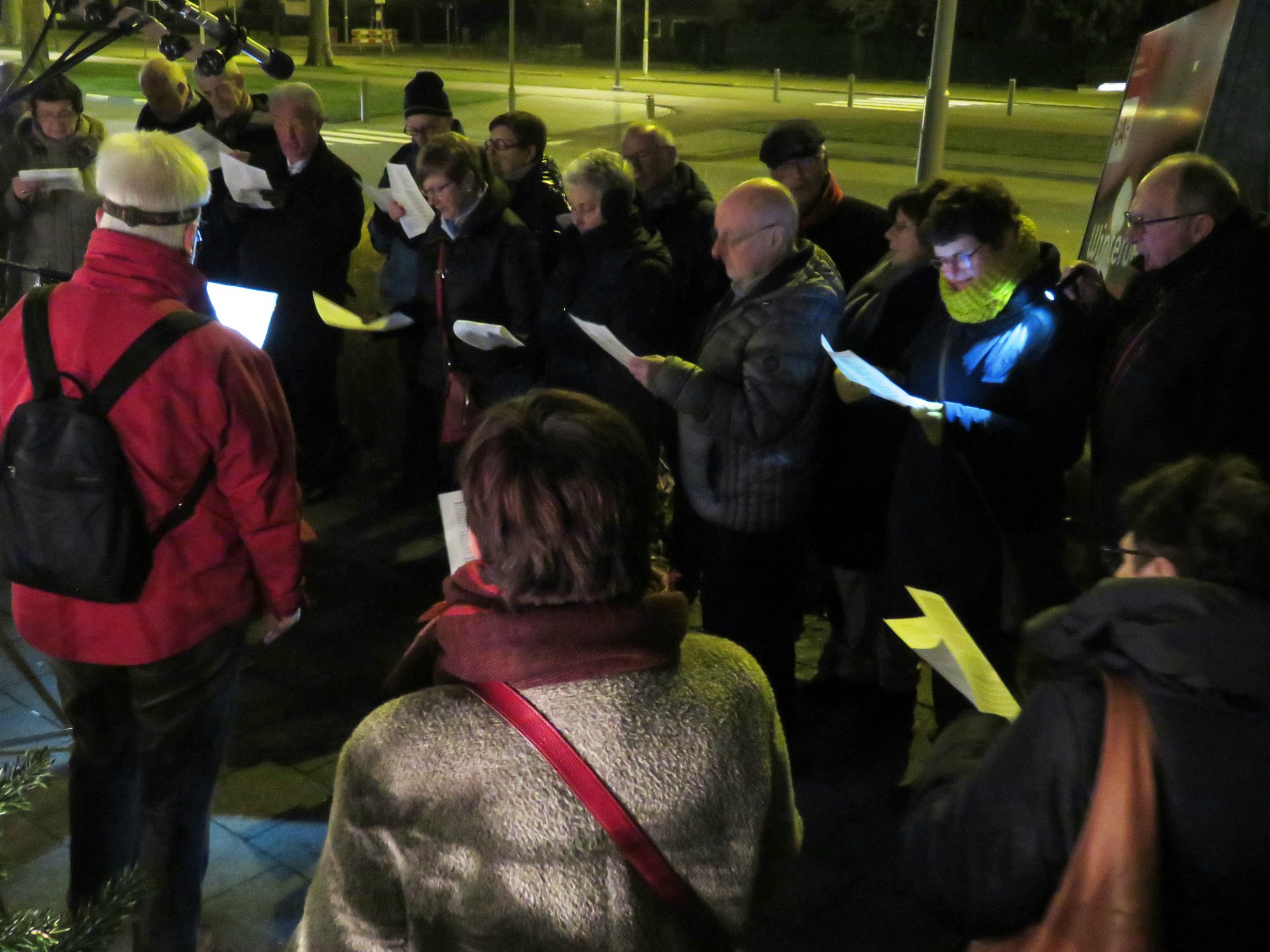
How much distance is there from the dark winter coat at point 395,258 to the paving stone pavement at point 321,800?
52.1 inches

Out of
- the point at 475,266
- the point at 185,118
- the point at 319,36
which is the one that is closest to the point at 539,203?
the point at 475,266

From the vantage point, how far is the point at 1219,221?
10.8 feet

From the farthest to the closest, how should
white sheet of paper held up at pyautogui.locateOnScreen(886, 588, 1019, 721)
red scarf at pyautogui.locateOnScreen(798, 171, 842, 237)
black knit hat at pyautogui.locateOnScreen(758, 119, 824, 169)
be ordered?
red scarf at pyautogui.locateOnScreen(798, 171, 842, 237) < black knit hat at pyautogui.locateOnScreen(758, 119, 824, 169) < white sheet of paper held up at pyautogui.locateOnScreen(886, 588, 1019, 721)

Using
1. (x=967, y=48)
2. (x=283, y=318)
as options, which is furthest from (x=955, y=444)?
(x=967, y=48)

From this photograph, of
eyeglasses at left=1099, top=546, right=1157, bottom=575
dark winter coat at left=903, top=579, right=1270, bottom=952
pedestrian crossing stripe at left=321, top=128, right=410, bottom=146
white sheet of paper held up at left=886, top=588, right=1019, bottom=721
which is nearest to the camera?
dark winter coat at left=903, top=579, right=1270, bottom=952

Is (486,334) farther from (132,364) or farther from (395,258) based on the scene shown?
(132,364)

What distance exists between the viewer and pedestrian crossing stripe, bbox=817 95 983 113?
2984cm

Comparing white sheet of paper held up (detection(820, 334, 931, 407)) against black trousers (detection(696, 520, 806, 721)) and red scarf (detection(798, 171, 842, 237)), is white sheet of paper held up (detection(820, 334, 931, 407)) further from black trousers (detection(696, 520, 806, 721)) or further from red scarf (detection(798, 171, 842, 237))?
red scarf (detection(798, 171, 842, 237))

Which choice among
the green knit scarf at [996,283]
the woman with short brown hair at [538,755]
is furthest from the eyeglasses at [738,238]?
the woman with short brown hair at [538,755]

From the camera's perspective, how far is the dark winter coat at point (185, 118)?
7059 millimetres

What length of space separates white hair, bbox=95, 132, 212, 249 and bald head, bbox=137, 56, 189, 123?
4.64m

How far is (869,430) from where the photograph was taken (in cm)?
409

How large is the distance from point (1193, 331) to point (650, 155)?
8.87 feet

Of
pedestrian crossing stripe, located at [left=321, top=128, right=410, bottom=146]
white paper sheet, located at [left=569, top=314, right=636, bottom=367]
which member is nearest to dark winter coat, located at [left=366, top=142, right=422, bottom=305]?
white paper sheet, located at [left=569, top=314, right=636, bottom=367]
